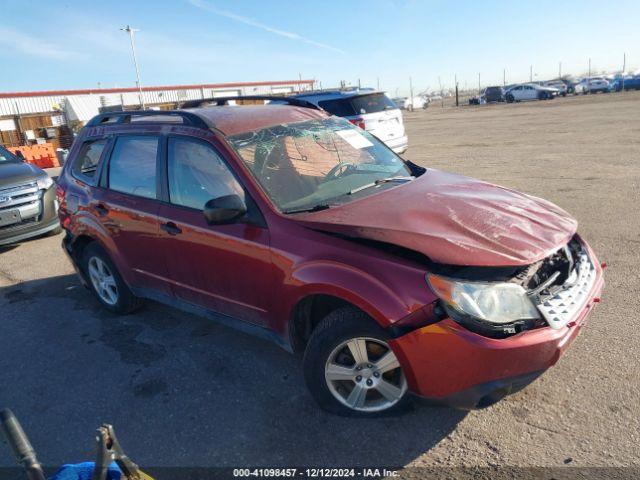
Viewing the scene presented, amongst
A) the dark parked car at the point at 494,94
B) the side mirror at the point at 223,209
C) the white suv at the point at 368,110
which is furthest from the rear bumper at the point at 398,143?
the dark parked car at the point at 494,94

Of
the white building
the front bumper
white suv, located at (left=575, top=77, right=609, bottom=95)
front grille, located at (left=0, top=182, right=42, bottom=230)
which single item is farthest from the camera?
white suv, located at (left=575, top=77, right=609, bottom=95)

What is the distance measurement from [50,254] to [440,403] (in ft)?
21.0

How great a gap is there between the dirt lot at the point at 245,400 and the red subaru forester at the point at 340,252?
10.9 inches

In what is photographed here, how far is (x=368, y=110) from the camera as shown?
10.9 meters

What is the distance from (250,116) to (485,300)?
7.49 feet

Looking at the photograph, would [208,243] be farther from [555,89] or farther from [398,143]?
[555,89]

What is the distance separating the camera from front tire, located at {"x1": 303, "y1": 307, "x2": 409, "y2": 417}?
268cm

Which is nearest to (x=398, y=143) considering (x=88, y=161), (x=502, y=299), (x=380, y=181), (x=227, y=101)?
(x=227, y=101)

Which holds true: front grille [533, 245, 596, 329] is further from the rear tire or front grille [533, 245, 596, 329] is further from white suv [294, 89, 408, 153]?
white suv [294, 89, 408, 153]

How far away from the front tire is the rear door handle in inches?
94.8

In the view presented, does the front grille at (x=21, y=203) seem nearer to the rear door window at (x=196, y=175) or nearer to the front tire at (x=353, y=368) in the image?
the rear door window at (x=196, y=175)

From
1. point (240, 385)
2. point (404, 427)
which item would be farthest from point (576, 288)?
point (240, 385)

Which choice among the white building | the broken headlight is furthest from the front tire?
the white building

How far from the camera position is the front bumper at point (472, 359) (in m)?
2.36
